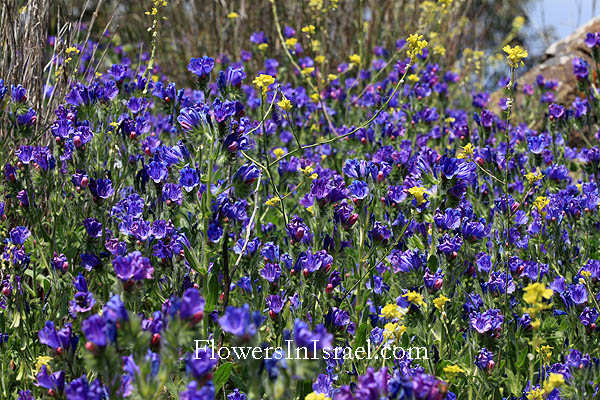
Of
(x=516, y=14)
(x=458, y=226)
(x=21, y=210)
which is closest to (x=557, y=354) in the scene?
(x=458, y=226)

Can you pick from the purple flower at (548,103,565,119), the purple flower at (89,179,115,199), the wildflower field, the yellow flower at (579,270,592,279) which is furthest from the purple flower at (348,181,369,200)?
the purple flower at (548,103,565,119)

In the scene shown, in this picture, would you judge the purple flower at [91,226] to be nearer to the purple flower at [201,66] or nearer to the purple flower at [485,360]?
the purple flower at [201,66]

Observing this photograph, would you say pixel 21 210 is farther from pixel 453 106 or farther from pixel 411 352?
pixel 453 106

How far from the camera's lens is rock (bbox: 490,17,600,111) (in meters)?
6.67

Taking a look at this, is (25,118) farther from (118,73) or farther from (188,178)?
(188,178)

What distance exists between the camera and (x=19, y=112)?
283 centimetres

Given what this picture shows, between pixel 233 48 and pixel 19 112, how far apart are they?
4686mm

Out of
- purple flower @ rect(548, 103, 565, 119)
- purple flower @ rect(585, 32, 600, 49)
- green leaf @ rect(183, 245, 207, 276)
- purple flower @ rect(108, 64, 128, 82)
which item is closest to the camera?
green leaf @ rect(183, 245, 207, 276)

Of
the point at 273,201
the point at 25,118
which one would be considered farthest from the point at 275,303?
the point at 25,118

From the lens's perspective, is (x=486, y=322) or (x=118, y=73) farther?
(x=118, y=73)

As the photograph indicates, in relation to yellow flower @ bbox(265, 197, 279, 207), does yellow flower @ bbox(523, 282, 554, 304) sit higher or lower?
lower

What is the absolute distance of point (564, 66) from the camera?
6.88 metres

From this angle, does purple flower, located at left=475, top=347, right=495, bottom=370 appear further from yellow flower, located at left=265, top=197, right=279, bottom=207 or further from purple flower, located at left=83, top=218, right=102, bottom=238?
purple flower, located at left=83, top=218, right=102, bottom=238

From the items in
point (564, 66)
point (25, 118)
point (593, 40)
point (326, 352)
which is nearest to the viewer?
point (326, 352)
